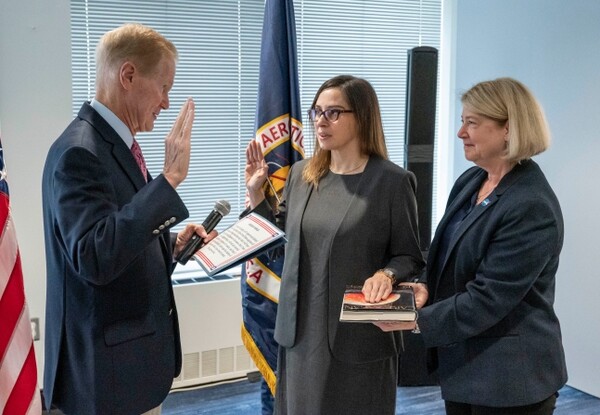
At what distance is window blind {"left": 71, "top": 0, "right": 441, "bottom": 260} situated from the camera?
354cm

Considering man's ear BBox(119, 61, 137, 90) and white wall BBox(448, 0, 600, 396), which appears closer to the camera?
man's ear BBox(119, 61, 137, 90)

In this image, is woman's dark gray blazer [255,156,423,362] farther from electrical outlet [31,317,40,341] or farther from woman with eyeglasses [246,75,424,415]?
electrical outlet [31,317,40,341]

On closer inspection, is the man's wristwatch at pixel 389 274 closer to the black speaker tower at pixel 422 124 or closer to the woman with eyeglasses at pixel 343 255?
the woman with eyeglasses at pixel 343 255

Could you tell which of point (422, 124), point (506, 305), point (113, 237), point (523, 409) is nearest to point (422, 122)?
point (422, 124)

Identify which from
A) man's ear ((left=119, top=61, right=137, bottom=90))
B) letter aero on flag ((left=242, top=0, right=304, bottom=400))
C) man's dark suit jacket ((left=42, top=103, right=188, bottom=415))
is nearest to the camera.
Result: man's dark suit jacket ((left=42, top=103, right=188, bottom=415))

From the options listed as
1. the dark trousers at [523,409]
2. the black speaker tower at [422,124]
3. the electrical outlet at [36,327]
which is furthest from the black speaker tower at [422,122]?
the electrical outlet at [36,327]

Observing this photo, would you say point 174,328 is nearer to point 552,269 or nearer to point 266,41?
point 552,269

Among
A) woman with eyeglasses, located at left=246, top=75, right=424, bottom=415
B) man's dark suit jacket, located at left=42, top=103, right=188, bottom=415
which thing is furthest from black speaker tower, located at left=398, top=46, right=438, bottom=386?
man's dark suit jacket, located at left=42, top=103, right=188, bottom=415

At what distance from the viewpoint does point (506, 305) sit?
1748 millimetres

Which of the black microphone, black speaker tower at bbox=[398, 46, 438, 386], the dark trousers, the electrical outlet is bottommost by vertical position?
the electrical outlet

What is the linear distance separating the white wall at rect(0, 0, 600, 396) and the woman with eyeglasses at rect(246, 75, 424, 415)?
61.1 inches

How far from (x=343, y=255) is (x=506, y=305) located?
60cm

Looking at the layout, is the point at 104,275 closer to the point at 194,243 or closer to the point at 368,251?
the point at 194,243

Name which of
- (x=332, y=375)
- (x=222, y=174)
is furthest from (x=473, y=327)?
Result: (x=222, y=174)
